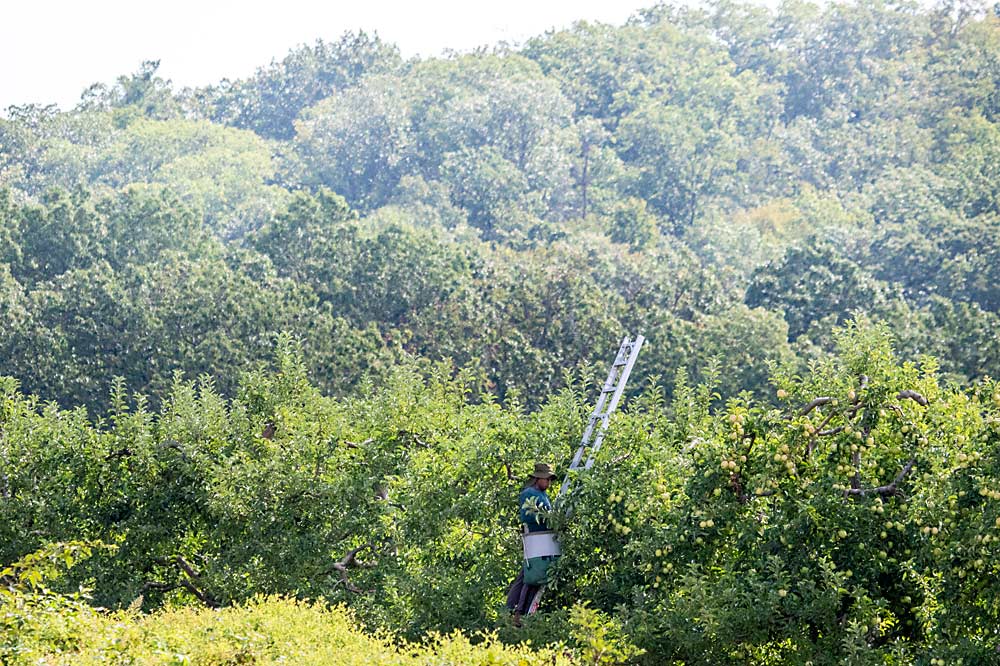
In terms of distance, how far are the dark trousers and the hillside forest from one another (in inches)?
9.2

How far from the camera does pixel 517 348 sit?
4122 cm

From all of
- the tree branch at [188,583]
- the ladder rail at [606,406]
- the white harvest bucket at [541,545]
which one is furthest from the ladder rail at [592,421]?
the tree branch at [188,583]

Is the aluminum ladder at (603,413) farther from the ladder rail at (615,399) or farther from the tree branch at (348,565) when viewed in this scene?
the tree branch at (348,565)

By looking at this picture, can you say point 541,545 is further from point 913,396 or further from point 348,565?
point 348,565

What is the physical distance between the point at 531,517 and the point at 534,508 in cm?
13

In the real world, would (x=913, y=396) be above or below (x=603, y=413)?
above

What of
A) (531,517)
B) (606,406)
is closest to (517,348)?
(606,406)

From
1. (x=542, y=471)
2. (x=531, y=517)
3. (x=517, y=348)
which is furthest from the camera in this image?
(x=517, y=348)

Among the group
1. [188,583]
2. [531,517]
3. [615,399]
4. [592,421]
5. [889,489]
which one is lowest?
[188,583]

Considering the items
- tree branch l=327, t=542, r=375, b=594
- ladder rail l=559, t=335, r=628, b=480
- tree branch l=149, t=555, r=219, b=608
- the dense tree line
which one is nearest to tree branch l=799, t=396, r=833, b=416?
the dense tree line

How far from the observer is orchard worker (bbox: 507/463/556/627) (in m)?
12.5

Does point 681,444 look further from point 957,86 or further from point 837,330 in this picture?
point 957,86

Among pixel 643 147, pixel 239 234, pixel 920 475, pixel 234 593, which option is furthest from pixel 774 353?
pixel 643 147

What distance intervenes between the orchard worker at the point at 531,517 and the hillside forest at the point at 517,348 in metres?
0.21
